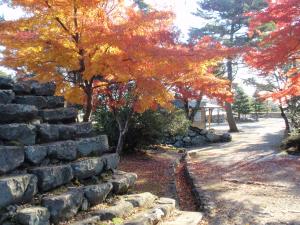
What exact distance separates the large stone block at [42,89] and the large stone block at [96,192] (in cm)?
229

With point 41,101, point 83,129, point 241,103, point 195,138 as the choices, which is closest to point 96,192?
point 83,129

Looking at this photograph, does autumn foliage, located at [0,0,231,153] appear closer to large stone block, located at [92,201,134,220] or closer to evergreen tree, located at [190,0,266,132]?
large stone block, located at [92,201,134,220]

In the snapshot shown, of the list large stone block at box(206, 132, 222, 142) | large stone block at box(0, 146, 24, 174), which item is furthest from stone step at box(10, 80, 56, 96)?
large stone block at box(206, 132, 222, 142)

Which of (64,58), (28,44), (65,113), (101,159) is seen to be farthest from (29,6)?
(101,159)

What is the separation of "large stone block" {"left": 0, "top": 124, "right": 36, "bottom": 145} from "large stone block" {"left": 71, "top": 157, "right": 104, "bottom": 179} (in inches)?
32.8

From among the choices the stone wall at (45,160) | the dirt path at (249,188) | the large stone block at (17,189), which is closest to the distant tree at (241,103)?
the dirt path at (249,188)

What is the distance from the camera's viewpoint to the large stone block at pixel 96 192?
5426 mm

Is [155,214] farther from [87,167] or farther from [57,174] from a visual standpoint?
[57,174]

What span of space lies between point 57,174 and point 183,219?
7.39 feet

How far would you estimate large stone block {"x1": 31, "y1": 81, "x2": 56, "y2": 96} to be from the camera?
6.70m

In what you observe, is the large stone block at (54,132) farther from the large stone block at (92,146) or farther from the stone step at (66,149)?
the large stone block at (92,146)

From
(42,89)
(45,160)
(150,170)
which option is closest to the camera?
(45,160)

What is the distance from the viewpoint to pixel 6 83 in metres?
6.24

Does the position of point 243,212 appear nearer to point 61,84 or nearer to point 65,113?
point 65,113
